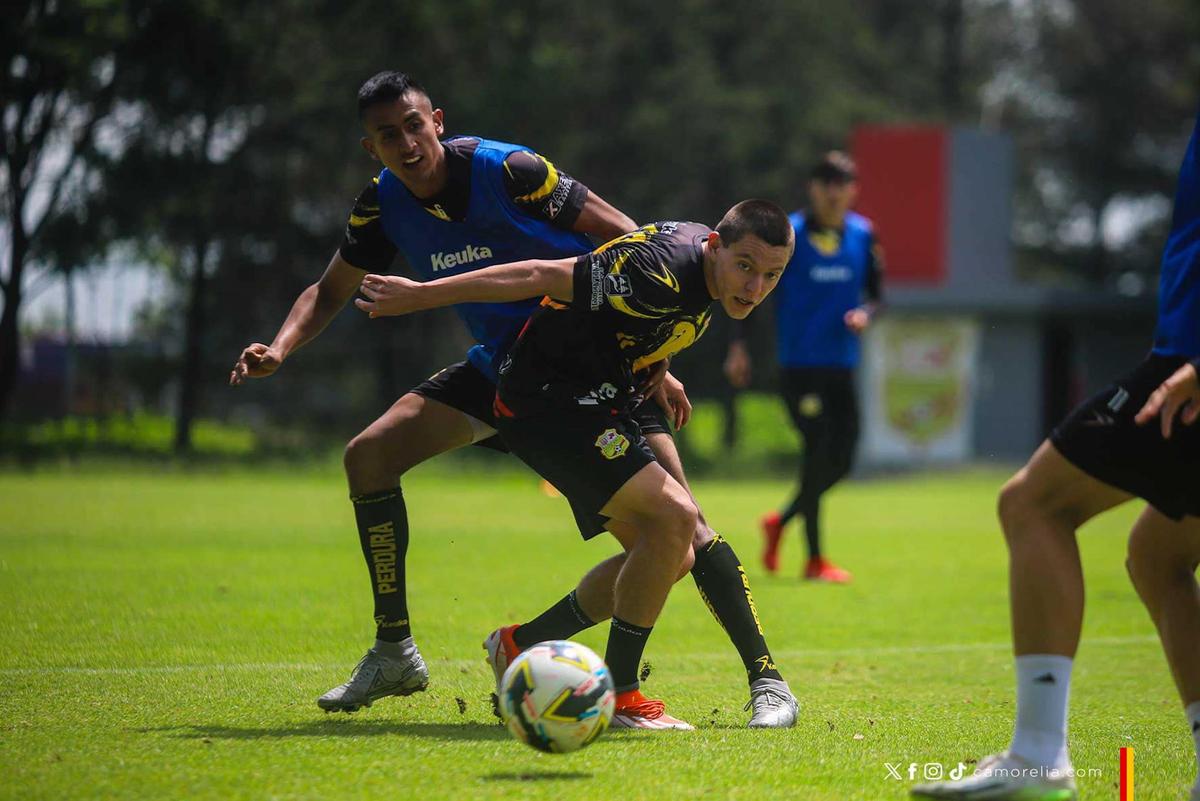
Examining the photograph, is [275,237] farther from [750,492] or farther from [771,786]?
[771,786]

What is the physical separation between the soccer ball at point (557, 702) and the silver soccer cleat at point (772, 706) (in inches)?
33.4

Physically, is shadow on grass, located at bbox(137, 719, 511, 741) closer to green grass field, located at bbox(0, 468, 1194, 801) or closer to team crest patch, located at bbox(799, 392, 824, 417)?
green grass field, located at bbox(0, 468, 1194, 801)

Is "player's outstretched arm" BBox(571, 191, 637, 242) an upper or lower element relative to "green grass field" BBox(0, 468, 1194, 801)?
upper

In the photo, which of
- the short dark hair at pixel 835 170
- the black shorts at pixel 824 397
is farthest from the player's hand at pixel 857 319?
the short dark hair at pixel 835 170

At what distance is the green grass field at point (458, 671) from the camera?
→ 4562mm

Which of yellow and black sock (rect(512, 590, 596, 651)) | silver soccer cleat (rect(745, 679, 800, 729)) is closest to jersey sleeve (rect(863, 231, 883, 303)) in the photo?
yellow and black sock (rect(512, 590, 596, 651))

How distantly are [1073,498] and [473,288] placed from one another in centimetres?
208

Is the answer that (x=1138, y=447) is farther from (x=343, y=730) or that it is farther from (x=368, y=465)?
(x=368, y=465)

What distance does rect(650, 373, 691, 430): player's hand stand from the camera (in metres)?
5.98

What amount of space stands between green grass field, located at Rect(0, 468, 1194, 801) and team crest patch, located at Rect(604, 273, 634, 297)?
1548 mm

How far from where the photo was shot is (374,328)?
31.1 m

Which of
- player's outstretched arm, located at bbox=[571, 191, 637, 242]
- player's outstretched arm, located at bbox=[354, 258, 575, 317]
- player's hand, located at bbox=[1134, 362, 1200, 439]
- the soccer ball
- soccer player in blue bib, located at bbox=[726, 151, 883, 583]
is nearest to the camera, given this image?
player's hand, located at bbox=[1134, 362, 1200, 439]

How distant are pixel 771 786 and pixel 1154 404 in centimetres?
157

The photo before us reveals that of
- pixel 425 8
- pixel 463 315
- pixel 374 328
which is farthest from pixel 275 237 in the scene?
pixel 463 315
